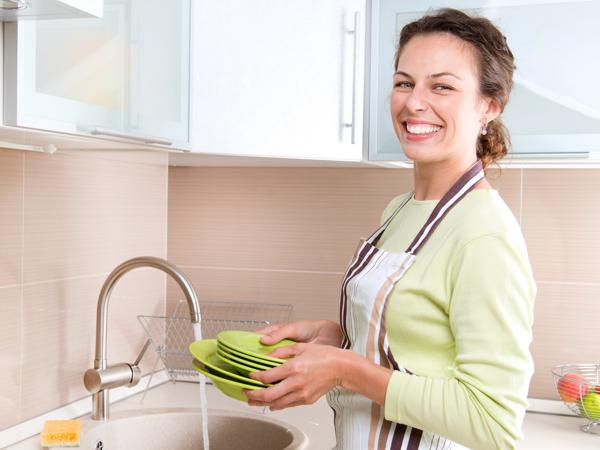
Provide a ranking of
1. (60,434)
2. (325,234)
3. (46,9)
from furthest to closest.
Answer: (325,234), (60,434), (46,9)

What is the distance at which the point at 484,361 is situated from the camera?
3.54 feet

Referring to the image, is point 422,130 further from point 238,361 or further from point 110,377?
point 110,377

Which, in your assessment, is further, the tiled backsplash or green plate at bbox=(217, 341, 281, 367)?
the tiled backsplash

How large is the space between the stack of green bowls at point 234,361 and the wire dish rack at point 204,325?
95 cm

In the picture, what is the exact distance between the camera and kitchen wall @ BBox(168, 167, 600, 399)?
6.84 feet

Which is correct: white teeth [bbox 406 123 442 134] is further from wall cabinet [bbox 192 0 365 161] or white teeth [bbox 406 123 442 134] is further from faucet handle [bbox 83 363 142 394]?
faucet handle [bbox 83 363 142 394]

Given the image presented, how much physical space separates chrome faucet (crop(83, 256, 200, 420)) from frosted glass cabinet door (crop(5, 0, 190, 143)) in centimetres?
31

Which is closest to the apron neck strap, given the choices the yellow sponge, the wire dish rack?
the yellow sponge

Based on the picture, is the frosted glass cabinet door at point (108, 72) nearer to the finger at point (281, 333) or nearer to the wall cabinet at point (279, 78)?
the wall cabinet at point (279, 78)

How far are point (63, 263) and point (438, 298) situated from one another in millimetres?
1038

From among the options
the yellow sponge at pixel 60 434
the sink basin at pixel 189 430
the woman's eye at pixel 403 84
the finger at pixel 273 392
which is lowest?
the sink basin at pixel 189 430

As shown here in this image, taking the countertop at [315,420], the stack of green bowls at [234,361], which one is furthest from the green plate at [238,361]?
the countertop at [315,420]

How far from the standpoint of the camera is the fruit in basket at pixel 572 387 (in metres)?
1.89

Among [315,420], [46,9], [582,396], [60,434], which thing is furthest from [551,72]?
[60,434]
